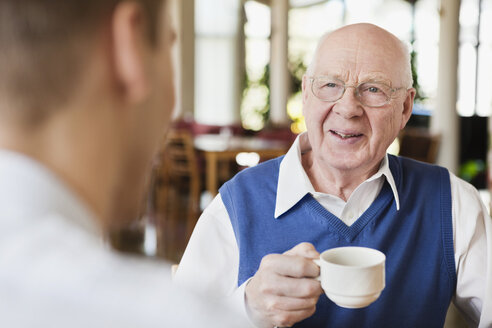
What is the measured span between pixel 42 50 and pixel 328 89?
1195 mm

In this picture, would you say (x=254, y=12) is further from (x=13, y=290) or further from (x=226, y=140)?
(x=13, y=290)

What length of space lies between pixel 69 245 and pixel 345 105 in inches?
47.5

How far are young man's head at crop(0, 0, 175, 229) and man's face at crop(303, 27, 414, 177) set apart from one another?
1.07 metres

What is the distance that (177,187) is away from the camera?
752 centimetres

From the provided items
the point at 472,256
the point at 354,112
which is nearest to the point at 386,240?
the point at 472,256

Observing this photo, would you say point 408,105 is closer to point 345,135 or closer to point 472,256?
point 345,135

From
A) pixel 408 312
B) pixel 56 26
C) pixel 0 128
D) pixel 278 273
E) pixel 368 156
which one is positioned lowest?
pixel 408 312

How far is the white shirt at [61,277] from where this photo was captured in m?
0.55

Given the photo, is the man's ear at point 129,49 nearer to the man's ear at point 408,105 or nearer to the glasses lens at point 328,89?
the glasses lens at point 328,89

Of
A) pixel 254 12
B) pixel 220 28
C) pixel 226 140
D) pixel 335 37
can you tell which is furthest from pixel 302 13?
pixel 335 37

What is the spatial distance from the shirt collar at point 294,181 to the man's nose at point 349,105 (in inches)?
6.2

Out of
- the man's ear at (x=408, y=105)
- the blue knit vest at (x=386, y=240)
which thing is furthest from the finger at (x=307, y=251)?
the man's ear at (x=408, y=105)

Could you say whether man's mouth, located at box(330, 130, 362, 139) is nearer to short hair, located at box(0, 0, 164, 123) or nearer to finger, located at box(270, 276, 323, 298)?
finger, located at box(270, 276, 323, 298)

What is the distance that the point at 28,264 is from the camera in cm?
56
